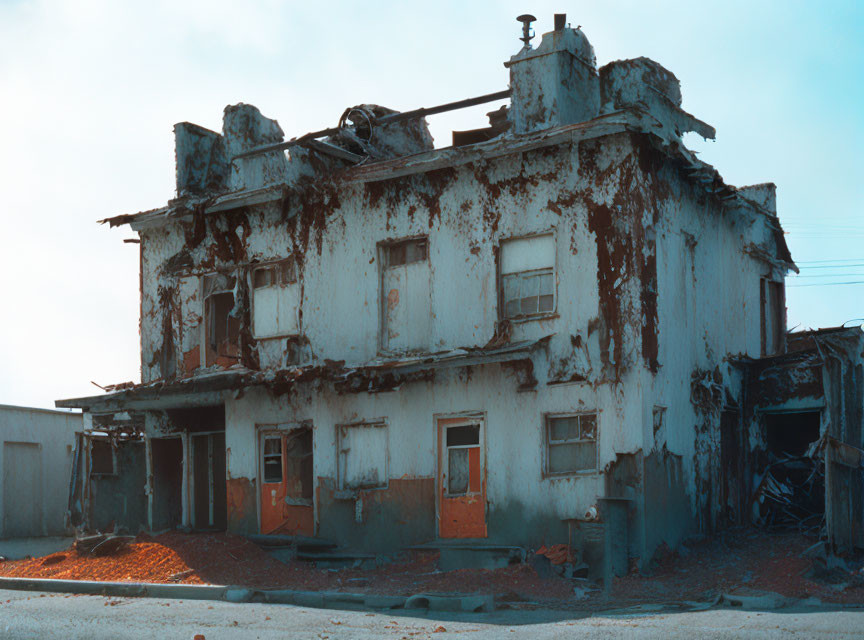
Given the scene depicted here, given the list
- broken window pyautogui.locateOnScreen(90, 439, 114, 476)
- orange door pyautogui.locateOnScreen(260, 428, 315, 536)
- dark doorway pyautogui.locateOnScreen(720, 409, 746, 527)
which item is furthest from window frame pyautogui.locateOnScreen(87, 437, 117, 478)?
dark doorway pyautogui.locateOnScreen(720, 409, 746, 527)

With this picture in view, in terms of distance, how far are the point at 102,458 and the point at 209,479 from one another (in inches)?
104

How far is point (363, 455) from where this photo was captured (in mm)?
19812

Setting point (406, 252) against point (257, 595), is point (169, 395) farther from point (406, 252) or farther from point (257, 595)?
point (257, 595)

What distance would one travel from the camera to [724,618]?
1184 centimetres

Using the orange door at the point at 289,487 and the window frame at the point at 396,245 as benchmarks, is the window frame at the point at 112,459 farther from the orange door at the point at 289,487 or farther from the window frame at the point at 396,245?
the window frame at the point at 396,245

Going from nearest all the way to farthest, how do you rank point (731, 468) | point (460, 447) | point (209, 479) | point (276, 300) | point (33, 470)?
point (460, 447)
point (731, 468)
point (276, 300)
point (209, 479)
point (33, 470)

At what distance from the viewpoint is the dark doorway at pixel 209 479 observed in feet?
76.9

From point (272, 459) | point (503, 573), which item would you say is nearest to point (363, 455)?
point (272, 459)

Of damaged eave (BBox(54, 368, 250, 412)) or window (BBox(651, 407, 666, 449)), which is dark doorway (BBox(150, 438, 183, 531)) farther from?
window (BBox(651, 407, 666, 449))

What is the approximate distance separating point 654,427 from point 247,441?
8375mm

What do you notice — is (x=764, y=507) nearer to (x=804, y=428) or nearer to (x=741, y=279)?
(x=804, y=428)

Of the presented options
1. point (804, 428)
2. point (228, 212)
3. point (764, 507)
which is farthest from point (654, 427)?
point (228, 212)

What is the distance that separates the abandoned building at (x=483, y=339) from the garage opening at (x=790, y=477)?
0.20 ft

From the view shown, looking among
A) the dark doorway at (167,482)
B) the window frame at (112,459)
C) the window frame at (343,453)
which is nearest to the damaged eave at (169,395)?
the window frame at (112,459)
